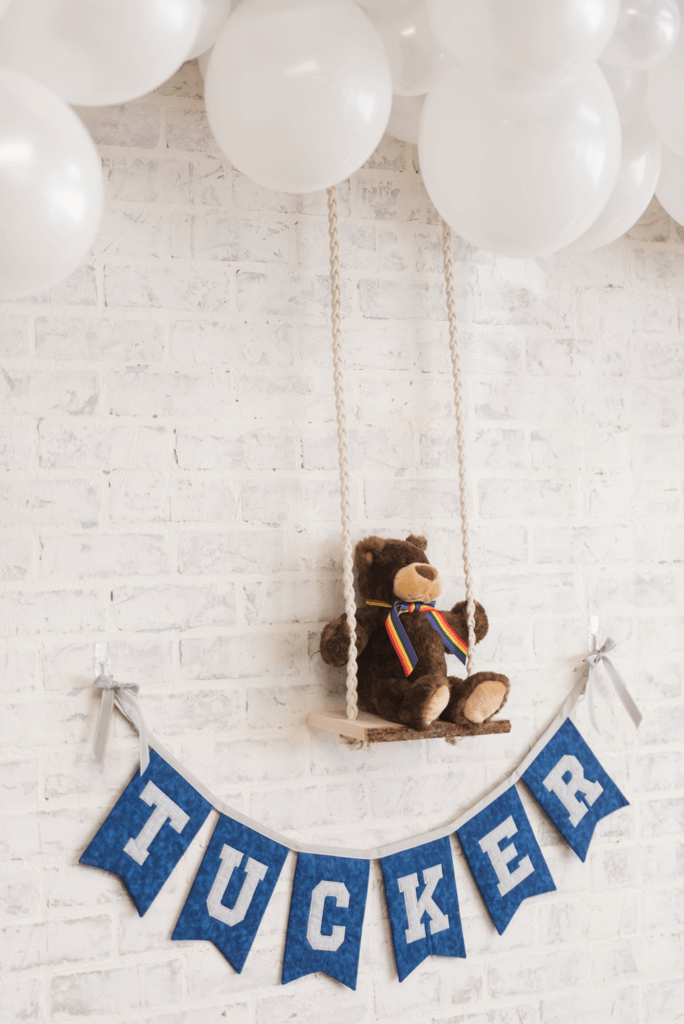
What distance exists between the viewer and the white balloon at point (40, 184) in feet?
2.59

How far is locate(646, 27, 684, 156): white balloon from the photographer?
109cm

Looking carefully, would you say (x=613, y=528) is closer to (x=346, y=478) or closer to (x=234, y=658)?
(x=346, y=478)

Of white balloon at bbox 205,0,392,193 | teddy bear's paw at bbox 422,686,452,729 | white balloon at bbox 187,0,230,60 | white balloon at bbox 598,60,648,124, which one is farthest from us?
teddy bear's paw at bbox 422,686,452,729

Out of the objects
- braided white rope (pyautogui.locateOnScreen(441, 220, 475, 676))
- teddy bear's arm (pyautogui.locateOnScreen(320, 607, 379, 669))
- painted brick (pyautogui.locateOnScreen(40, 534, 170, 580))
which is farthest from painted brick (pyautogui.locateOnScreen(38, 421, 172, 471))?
braided white rope (pyautogui.locateOnScreen(441, 220, 475, 676))

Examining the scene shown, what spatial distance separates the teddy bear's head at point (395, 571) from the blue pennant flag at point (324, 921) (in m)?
0.44

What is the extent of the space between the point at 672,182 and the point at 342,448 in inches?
24.3

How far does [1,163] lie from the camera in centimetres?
78

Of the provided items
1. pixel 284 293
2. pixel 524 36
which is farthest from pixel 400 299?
pixel 524 36

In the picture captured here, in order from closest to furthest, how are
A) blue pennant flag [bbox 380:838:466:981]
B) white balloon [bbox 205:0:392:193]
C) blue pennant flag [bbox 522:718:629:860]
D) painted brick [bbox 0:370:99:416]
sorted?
1. white balloon [bbox 205:0:392:193]
2. painted brick [bbox 0:370:99:416]
3. blue pennant flag [bbox 380:838:466:981]
4. blue pennant flag [bbox 522:718:629:860]

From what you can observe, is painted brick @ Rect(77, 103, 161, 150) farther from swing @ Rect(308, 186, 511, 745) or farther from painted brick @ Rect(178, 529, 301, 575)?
painted brick @ Rect(178, 529, 301, 575)

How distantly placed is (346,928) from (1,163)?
3.95 feet

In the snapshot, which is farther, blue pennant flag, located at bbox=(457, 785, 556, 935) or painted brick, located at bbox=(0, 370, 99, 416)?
blue pennant flag, located at bbox=(457, 785, 556, 935)

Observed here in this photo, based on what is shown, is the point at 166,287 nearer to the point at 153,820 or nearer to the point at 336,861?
the point at 153,820

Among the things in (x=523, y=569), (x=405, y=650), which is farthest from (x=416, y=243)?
(x=405, y=650)
